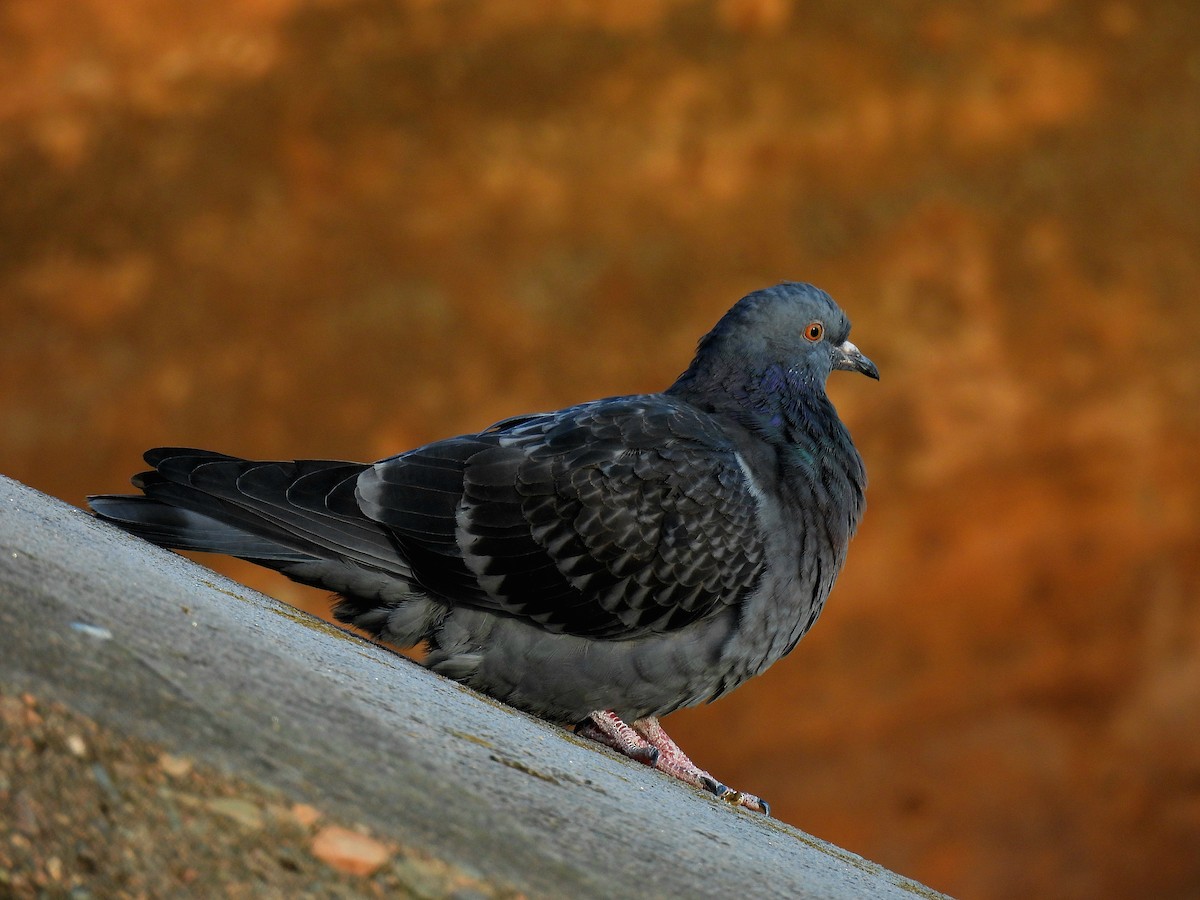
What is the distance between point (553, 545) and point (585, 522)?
13cm

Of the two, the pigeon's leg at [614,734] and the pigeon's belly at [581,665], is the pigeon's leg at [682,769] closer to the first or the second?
the pigeon's leg at [614,734]

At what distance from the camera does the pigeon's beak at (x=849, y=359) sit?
5203mm

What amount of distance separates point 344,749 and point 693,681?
7.66ft

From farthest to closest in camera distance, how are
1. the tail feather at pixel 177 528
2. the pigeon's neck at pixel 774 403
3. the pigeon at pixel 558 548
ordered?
1. the pigeon's neck at pixel 774 403
2. the pigeon at pixel 558 548
3. the tail feather at pixel 177 528

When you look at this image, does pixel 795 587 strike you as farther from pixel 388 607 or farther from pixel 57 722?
pixel 57 722

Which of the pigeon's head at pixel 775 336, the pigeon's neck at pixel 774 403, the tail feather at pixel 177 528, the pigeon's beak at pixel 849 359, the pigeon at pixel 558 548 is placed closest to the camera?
the tail feather at pixel 177 528

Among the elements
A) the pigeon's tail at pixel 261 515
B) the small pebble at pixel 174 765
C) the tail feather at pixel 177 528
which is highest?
the pigeon's tail at pixel 261 515

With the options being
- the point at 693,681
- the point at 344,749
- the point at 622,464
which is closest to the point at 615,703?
the point at 693,681

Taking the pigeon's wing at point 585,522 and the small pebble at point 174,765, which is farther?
the pigeon's wing at point 585,522

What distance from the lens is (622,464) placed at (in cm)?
416

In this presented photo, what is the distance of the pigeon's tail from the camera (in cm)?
393

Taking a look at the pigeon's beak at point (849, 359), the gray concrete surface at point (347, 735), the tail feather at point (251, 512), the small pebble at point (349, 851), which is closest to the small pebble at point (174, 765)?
the gray concrete surface at point (347, 735)

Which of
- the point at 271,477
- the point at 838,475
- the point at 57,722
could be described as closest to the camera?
the point at 57,722

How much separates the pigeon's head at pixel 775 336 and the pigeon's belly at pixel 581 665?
3.66 ft
